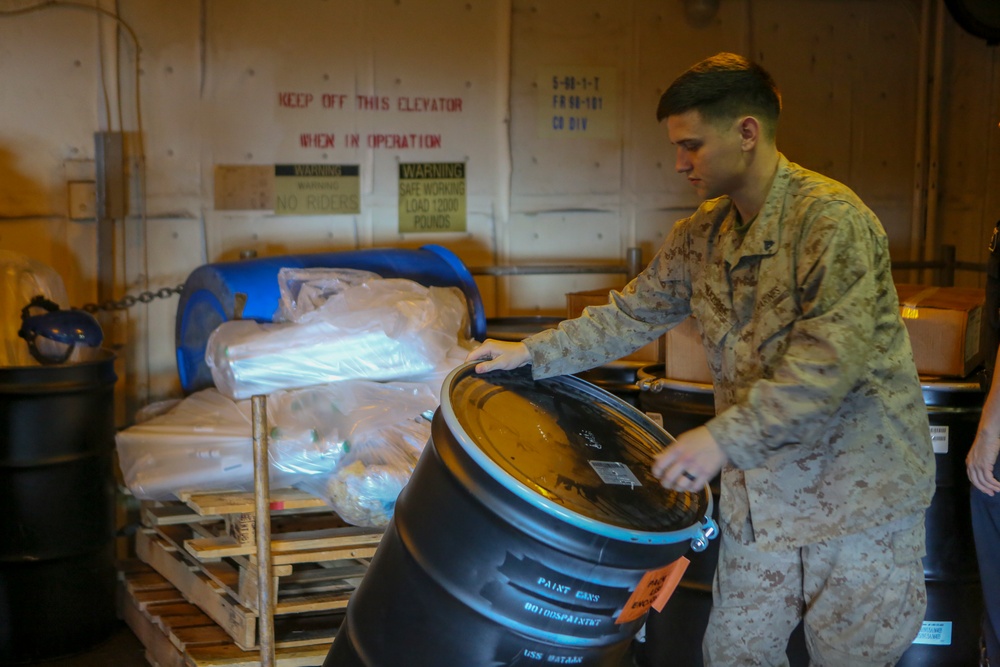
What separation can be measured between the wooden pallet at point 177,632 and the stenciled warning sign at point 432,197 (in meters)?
1.84

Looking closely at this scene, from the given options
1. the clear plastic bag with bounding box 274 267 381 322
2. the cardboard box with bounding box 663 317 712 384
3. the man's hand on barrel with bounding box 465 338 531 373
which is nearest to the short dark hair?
the man's hand on barrel with bounding box 465 338 531 373

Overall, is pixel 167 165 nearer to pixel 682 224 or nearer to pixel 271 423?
pixel 271 423

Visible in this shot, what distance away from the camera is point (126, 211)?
13.7 ft

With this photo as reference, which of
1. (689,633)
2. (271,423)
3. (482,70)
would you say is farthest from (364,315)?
(482,70)

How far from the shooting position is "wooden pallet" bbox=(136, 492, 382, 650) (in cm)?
303

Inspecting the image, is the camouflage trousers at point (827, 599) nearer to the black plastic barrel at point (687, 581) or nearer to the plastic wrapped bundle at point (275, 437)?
the black plastic barrel at point (687, 581)

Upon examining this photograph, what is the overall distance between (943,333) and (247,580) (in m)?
2.18

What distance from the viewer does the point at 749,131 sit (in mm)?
2084

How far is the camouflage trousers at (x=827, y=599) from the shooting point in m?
2.13

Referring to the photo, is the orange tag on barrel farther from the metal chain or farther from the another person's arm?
the metal chain

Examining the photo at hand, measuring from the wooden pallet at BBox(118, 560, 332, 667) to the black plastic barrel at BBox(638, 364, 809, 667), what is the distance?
41.7 inches

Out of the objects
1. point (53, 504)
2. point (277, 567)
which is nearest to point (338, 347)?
point (277, 567)

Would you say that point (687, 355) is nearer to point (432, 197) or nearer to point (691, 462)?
point (691, 462)

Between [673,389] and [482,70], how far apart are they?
209cm
